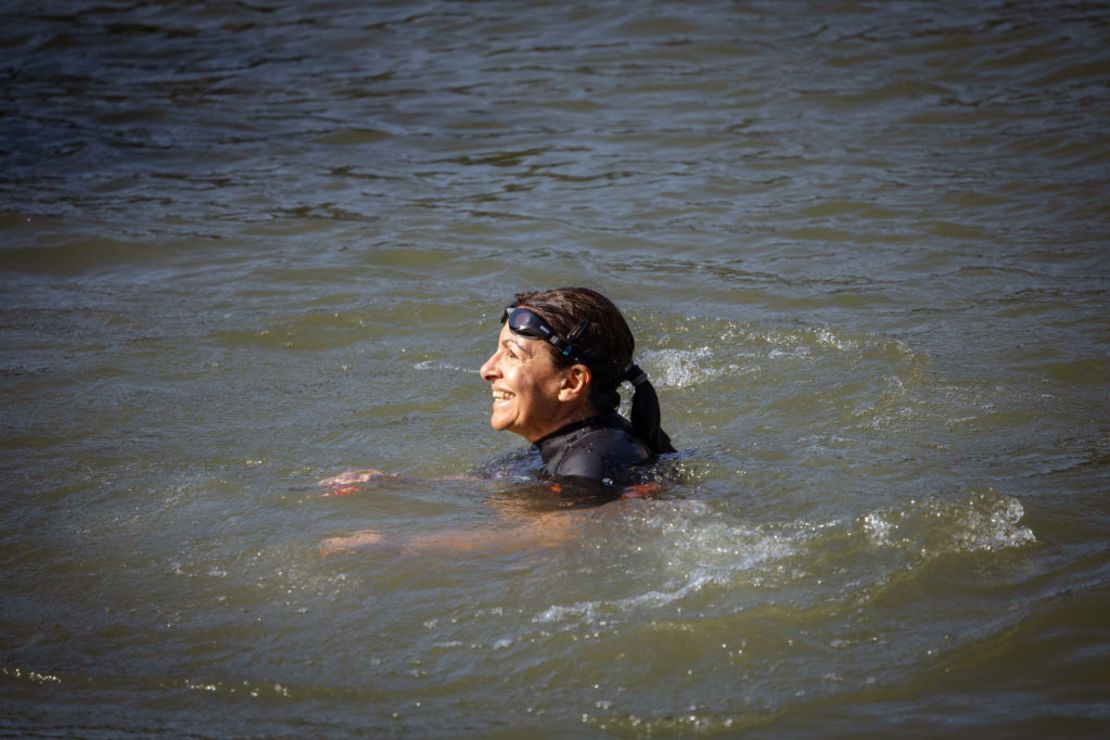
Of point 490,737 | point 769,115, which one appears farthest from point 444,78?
point 490,737

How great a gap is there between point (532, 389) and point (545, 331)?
0.24 meters

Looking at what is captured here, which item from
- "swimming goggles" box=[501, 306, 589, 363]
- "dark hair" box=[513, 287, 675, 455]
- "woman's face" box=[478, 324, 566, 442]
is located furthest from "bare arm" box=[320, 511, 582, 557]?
"swimming goggles" box=[501, 306, 589, 363]

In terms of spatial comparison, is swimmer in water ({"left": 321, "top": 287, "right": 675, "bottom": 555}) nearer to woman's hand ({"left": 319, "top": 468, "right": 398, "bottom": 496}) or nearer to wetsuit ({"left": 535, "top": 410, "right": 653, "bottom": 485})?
wetsuit ({"left": 535, "top": 410, "right": 653, "bottom": 485})

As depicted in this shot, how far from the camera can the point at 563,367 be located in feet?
17.1

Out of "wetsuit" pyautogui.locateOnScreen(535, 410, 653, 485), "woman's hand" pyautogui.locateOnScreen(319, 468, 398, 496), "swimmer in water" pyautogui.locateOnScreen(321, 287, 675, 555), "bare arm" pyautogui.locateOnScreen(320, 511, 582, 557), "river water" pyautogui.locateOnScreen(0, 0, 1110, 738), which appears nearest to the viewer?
"river water" pyautogui.locateOnScreen(0, 0, 1110, 738)

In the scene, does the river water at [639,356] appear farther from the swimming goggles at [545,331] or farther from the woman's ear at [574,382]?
the swimming goggles at [545,331]

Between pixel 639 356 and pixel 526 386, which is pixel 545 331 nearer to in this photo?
pixel 526 386

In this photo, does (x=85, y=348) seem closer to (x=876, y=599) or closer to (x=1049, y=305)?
(x=876, y=599)

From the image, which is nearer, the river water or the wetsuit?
the river water

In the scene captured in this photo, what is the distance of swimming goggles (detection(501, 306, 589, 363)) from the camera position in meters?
5.18

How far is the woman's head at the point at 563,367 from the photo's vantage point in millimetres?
5203

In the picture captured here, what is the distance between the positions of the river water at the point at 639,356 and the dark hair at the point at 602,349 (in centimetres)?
31

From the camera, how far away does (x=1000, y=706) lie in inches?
147

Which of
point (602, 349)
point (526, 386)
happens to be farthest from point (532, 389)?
point (602, 349)
